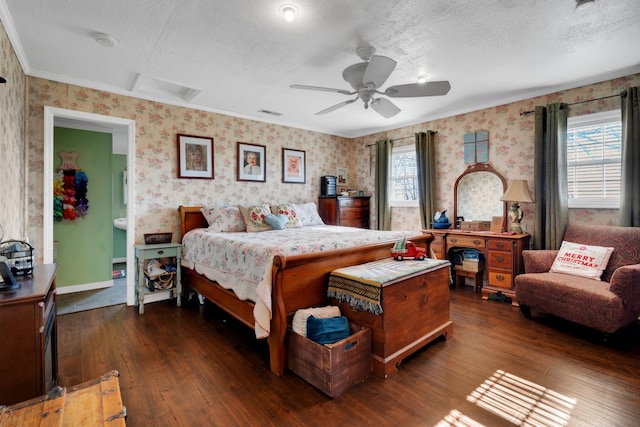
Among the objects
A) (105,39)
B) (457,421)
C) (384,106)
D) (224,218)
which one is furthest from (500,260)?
(105,39)

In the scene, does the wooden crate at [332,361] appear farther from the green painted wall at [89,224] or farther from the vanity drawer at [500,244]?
the green painted wall at [89,224]

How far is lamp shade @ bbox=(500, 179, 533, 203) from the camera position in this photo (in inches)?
148

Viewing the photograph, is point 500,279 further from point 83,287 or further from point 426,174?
point 83,287

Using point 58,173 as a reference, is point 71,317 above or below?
below

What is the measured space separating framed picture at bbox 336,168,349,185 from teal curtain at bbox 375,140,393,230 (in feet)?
2.51

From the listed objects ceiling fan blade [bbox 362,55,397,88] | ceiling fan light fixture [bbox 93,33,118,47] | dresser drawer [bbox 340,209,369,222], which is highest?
ceiling fan light fixture [bbox 93,33,118,47]

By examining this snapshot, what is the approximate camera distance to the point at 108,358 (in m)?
2.46

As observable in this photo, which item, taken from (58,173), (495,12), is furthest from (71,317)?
(495,12)

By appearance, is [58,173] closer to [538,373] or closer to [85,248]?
[85,248]

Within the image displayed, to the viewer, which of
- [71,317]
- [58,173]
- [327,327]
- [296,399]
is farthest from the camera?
[58,173]

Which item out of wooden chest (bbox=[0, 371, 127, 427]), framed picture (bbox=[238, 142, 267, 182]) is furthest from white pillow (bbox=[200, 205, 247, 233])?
wooden chest (bbox=[0, 371, 127, 427])

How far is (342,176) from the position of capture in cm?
614

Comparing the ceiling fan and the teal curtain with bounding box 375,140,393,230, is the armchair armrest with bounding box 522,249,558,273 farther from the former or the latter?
the teal curtain with bounding box 375,140,393,230

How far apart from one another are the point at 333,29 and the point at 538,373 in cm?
290
